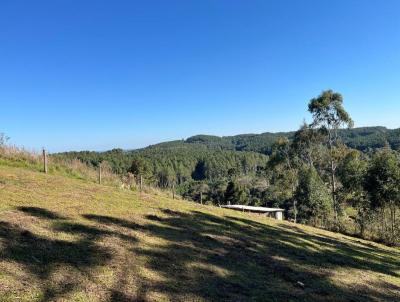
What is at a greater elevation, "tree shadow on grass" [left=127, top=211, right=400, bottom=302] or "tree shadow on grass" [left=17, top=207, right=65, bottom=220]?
"tree shadow on grass" [left=17, top=207, right=65, bottom=220]

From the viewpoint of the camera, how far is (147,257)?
714 cm

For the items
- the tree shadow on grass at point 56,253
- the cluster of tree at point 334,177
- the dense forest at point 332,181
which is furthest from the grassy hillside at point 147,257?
the cluster of tree at point 334,177

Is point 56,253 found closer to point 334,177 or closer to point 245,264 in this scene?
point 245,264

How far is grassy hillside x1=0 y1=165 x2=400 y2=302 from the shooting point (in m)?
→ 5.59

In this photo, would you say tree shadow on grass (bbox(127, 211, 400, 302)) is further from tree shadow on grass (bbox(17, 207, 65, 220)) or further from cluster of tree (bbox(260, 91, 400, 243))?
cluster of tree (bbox(260, 91, 400, 243))

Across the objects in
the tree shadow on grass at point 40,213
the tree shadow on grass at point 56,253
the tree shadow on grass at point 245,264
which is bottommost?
the tree shadow on grass at point 245,264

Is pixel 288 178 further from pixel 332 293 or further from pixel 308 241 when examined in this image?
pixel 332 293

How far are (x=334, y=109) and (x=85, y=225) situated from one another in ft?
112

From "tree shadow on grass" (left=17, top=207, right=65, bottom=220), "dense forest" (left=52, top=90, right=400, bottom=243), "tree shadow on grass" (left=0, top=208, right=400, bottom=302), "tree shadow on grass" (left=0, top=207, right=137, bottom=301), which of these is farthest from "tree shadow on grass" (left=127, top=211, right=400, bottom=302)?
"dense forest" (left=52, top=90, right=400, bottom=243)

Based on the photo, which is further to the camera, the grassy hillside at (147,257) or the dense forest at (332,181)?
the dense forest at (332,181)

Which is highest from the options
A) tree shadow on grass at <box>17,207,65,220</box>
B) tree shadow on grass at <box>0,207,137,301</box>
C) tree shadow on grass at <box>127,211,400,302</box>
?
tree shadow on grass at <box>17,207,65,220</box>

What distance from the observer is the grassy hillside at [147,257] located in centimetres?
559

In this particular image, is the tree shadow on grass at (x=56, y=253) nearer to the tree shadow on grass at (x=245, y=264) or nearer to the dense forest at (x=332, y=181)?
the tree shadow on grass at (x=245, y=264)

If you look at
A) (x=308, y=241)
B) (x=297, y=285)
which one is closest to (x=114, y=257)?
(x=297, y=285)
